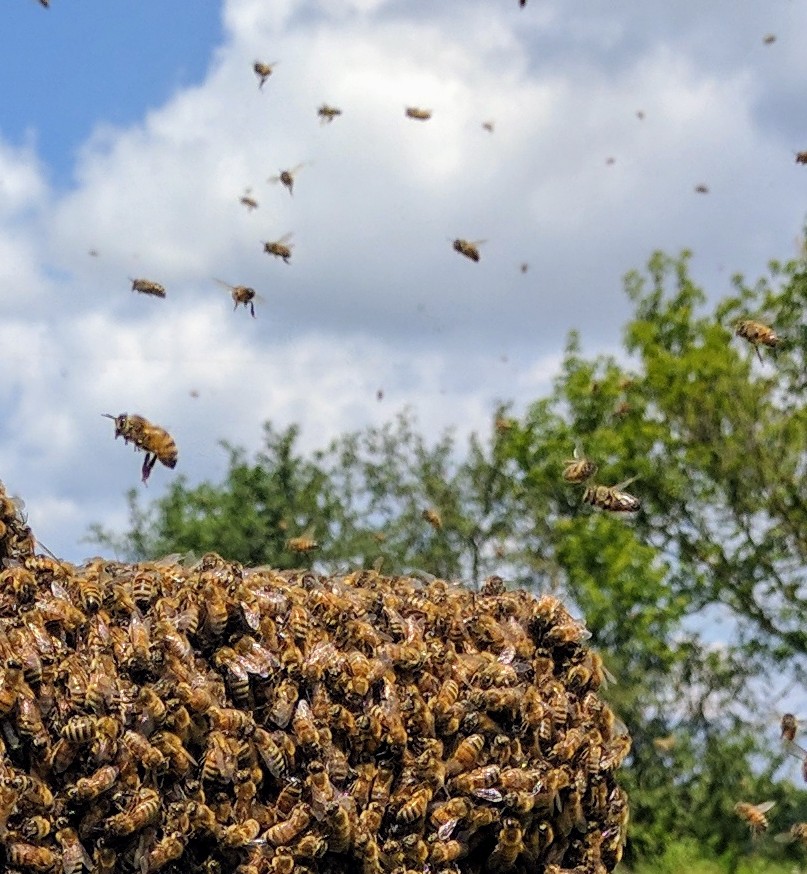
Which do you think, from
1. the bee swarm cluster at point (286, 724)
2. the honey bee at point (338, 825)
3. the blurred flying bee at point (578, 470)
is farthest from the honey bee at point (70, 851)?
the blurred flying bee at point (578, 470)

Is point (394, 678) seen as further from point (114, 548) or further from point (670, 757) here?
point (114, 548)

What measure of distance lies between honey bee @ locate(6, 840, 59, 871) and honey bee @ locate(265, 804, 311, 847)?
1081 mm

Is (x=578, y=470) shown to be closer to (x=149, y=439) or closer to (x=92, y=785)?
(x=149, y=439)

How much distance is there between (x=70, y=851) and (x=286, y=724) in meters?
1.22

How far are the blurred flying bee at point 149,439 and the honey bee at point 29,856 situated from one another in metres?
3.54

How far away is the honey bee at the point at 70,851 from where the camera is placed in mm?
5863

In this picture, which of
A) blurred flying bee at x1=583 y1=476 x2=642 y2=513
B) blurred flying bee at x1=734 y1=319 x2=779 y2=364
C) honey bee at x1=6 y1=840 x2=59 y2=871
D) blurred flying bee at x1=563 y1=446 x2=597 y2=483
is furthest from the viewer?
blurred flying bee at x1=734 y1=319 x2=779 y2=364

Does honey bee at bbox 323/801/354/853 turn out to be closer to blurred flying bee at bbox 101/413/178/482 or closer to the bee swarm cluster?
the bee swarm cluster

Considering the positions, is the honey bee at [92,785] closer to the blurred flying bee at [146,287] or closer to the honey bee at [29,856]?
the honey bee at [29,856]

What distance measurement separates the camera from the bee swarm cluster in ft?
19.6

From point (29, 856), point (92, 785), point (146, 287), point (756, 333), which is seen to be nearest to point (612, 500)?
point (756, 333)

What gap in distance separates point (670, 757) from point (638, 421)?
26.9 feet

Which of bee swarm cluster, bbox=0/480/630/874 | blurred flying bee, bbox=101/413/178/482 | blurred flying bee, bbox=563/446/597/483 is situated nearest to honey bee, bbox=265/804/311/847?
bee swarm cluster, bbox=0/480/630/874

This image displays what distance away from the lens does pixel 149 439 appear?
9086 mm
